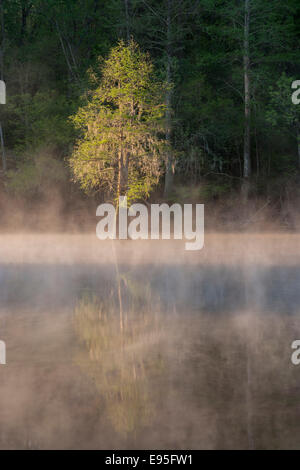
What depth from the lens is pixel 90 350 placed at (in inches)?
308

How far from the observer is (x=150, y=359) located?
7316 millimetres

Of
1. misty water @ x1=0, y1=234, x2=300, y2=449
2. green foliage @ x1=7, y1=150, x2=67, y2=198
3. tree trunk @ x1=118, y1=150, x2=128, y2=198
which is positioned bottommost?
misty water @ x1=0, y1=234, x2=300, y2=449

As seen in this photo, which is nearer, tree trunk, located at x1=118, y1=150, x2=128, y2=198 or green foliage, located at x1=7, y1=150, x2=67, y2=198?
tree trunk, located at x1=118, y1=150, x2=128, y2=198

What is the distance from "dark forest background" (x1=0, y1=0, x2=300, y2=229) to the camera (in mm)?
34625

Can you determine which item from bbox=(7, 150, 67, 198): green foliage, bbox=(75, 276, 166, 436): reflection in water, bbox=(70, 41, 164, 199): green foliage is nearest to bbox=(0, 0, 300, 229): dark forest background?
bbox=(7, 150, 67, 198): green foliage

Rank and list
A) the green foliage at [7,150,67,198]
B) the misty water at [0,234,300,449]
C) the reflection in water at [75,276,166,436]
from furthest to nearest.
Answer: the green foliage at [7,150,67,198] < the reflection in water at [75,276,166,436] < the misty water at [0,234,300,449]

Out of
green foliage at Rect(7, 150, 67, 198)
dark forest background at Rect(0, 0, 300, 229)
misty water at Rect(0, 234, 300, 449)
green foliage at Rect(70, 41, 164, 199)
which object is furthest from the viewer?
green foliage at Rect(7, 150, 67, 198)

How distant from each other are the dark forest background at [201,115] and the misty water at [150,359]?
1999cm

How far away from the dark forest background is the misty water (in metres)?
20.0

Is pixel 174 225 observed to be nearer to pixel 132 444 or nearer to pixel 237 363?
pixel 237 363

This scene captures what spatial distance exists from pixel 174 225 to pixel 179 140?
7188mm

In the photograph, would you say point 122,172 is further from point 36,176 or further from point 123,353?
point 123,353

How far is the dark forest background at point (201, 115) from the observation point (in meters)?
34.6

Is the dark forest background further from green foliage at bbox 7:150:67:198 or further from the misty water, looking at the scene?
the misty water
